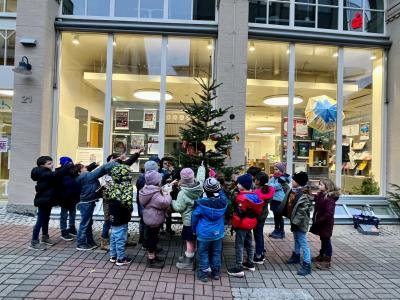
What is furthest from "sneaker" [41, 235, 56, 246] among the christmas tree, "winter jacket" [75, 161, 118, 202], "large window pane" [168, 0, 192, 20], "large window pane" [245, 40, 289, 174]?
"large window pane" [168, 0, 192, 20]

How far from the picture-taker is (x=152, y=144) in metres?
9.30

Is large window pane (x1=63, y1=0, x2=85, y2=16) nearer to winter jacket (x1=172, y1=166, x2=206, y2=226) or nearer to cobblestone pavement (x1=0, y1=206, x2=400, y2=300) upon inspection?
cobblestone pavement (x1=0, y1=206, x2=400, y2=300)

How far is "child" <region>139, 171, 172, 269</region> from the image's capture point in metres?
5.22

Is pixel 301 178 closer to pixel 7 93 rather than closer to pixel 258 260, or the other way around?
pixel 258 260

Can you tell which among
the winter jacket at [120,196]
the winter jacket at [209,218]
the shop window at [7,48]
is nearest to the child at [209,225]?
the winter jacket at [209,218]

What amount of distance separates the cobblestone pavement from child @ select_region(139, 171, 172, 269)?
0.32 m

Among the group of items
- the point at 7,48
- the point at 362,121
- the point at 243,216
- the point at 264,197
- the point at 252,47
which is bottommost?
the point at 243,216

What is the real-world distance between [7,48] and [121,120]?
11.9ft

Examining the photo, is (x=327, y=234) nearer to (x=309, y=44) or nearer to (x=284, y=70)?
(x=284, y=70)

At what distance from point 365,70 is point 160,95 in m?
6.16

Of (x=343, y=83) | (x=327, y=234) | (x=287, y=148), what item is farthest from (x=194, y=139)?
(x=343, y=83)

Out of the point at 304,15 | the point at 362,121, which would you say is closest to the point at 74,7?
the point at 304,15

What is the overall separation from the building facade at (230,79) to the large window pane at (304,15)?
3cm

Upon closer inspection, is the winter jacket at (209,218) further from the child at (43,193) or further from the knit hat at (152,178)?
the child at (43,193)
